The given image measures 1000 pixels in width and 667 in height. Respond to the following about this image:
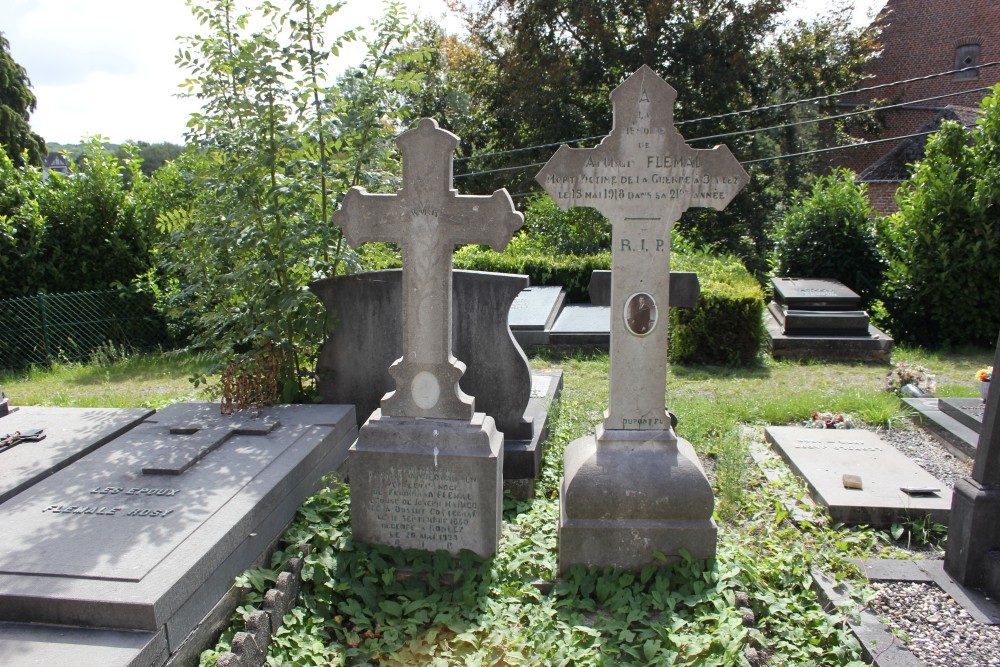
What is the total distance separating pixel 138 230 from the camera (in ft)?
35.4

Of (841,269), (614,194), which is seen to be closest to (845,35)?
(841,269)

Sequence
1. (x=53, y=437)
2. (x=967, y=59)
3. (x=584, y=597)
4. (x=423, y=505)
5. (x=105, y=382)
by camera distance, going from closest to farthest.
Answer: (x=584, y=597) < (x=423, y=505) < (x=53, y=437) < (x=105, y=382) < (x=967, y=59)

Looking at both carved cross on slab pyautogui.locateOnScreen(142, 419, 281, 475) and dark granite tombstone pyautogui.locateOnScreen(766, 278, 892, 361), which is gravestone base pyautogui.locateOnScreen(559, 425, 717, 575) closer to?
carved cross on slab pyautogui.locateOnScreen(142, 419, 281, 475)

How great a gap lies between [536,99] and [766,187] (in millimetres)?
7014

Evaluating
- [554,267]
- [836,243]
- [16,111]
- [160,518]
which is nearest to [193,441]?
[160,518]

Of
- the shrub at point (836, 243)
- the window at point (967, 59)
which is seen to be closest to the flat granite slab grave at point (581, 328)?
the shrub at point (836, 243)

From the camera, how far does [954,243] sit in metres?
10.1

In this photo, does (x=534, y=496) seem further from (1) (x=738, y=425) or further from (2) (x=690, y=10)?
(2) (x=690, y=10)

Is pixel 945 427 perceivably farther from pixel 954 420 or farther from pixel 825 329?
pixel 825 329

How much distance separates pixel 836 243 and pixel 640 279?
909cm

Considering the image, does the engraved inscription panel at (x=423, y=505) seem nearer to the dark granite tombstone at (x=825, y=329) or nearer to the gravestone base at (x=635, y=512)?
the gravestone base at (x=635, y=512)

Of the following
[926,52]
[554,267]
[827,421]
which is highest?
[926,52]

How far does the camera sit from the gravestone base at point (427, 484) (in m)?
3.99

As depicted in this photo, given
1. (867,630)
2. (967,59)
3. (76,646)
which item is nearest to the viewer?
(76,646)
